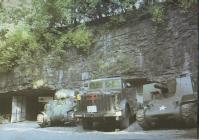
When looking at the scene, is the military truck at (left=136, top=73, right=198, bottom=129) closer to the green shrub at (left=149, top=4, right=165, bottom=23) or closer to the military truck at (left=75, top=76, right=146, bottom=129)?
the military truck at (left=75, top=76, right=146, bottom=129)

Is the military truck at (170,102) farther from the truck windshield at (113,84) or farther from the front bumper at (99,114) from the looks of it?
the truck windshield at (113,84)

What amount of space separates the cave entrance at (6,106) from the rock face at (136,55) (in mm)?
410

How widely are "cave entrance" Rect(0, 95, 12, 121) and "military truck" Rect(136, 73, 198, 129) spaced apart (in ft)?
5.96

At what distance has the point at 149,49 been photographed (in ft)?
14.8

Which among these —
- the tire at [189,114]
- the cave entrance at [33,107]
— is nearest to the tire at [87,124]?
the cave entrance at [33,107]

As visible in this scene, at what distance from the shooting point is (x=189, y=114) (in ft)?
13.6

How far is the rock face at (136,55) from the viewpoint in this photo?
169 inches

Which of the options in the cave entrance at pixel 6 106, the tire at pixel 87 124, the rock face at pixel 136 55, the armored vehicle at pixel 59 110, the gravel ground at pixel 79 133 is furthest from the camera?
the cave entrance at pixel 6 106

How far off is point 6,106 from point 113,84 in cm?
156

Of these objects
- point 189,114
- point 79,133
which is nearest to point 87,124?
point 79,133

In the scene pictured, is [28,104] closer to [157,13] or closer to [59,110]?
[59,110]

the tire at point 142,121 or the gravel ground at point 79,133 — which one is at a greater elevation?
the tire at point 142,121

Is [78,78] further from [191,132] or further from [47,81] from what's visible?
[191,132]

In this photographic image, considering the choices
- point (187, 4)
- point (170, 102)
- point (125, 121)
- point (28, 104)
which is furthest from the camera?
point (28, 104)
